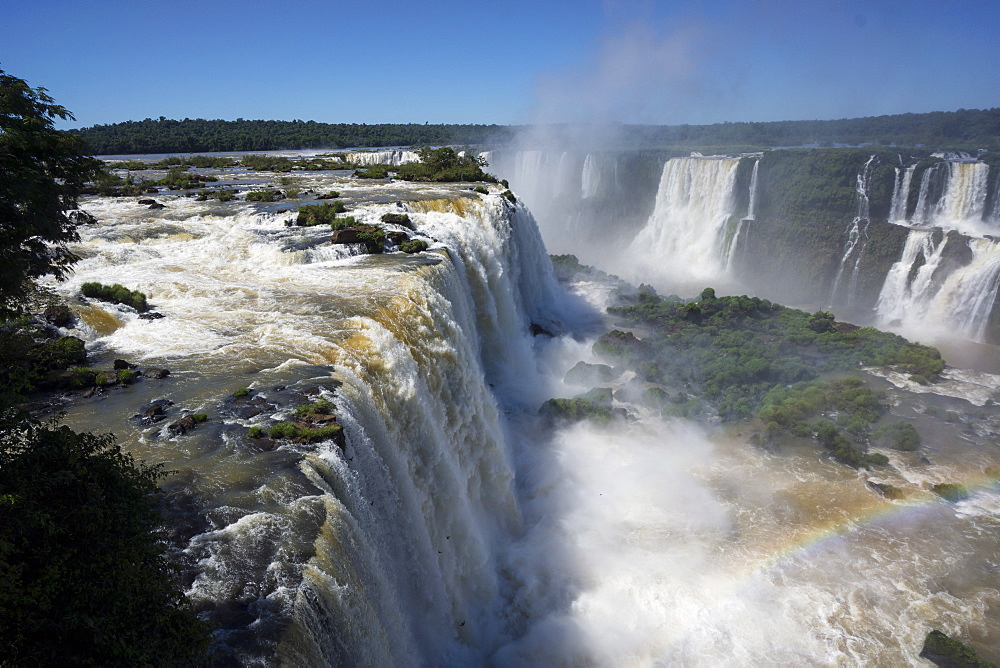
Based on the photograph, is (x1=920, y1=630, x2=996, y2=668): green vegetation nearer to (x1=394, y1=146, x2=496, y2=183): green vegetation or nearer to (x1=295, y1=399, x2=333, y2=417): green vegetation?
(x1=295, y1=399, x2=333, y2=417): green vegetation

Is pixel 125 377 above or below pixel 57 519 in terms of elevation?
below

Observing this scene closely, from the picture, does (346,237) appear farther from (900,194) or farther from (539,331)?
(900,194)

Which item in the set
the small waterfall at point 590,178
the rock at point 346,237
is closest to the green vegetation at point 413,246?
the rock at point 346,237

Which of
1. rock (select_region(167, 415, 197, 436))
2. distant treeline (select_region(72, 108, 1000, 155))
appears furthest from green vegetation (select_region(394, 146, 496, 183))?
distant treeline (select_region(72, 108, 1000, 155))

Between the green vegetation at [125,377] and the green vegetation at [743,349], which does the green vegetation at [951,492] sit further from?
the green vegetation at [125,377]

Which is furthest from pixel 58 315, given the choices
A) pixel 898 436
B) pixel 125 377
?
pixel 898 436

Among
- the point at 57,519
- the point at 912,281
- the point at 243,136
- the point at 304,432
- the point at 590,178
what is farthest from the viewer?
the point at 243,136
